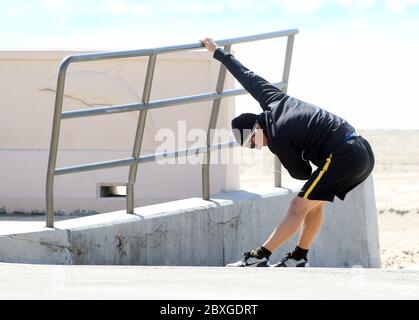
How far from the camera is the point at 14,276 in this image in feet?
19.1

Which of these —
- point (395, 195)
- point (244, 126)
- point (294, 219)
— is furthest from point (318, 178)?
point (395, 195)

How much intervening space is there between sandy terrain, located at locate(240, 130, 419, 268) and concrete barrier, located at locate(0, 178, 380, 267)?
2.00 feet

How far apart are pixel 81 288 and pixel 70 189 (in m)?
4.32

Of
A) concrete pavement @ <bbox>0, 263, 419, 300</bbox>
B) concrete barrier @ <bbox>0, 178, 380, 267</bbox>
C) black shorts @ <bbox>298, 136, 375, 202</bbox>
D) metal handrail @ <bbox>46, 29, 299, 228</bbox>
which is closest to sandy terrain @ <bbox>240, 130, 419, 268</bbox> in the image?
concrete barrier @ <bbox>0, 178, 380, 267</bbox>

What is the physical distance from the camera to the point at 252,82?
6.74 metres

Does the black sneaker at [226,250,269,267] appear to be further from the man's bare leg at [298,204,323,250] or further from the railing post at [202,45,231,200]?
the railing post at [202,45,231,200]

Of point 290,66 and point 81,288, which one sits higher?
point 290,66

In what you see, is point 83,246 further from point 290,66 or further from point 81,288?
point 290,66

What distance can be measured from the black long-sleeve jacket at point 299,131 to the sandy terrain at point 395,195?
7.97 feet

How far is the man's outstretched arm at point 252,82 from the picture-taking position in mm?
6648
